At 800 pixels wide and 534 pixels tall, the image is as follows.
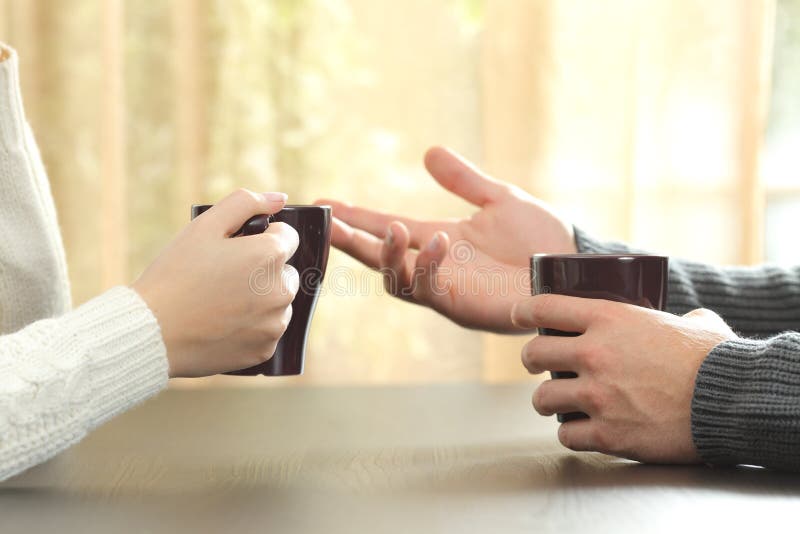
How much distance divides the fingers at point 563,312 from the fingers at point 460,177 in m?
0.36

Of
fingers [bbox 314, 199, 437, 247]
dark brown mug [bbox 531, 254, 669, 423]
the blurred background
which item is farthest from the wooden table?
the blurred background

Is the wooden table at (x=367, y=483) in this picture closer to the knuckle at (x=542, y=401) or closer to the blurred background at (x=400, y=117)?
the knuckle at (x=542, y=401)

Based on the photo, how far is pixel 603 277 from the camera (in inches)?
25.8

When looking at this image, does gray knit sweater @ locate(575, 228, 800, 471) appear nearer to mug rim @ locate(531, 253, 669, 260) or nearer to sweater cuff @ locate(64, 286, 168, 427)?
mug rim @ locate(531, 253, 669, 260)

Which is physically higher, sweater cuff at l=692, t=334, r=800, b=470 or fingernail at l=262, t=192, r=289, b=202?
fingernail at l=262, t=192, r=289, b=202

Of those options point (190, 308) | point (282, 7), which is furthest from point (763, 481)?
point (282, 7)

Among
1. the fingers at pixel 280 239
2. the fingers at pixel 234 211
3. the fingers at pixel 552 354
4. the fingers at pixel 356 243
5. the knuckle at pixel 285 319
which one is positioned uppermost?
the fingers at pixel 234 211

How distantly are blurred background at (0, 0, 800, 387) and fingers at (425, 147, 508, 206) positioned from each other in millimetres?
793

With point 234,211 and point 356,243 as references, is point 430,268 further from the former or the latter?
point 234,211

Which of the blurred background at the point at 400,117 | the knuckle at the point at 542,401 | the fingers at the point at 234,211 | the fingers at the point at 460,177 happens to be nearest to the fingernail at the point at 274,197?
the fingers at the point at 234,211

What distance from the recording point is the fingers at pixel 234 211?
60 cm

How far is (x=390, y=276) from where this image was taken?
0.89m

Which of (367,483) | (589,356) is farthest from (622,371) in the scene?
(367,483)

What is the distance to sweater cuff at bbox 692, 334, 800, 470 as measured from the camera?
571 mm
